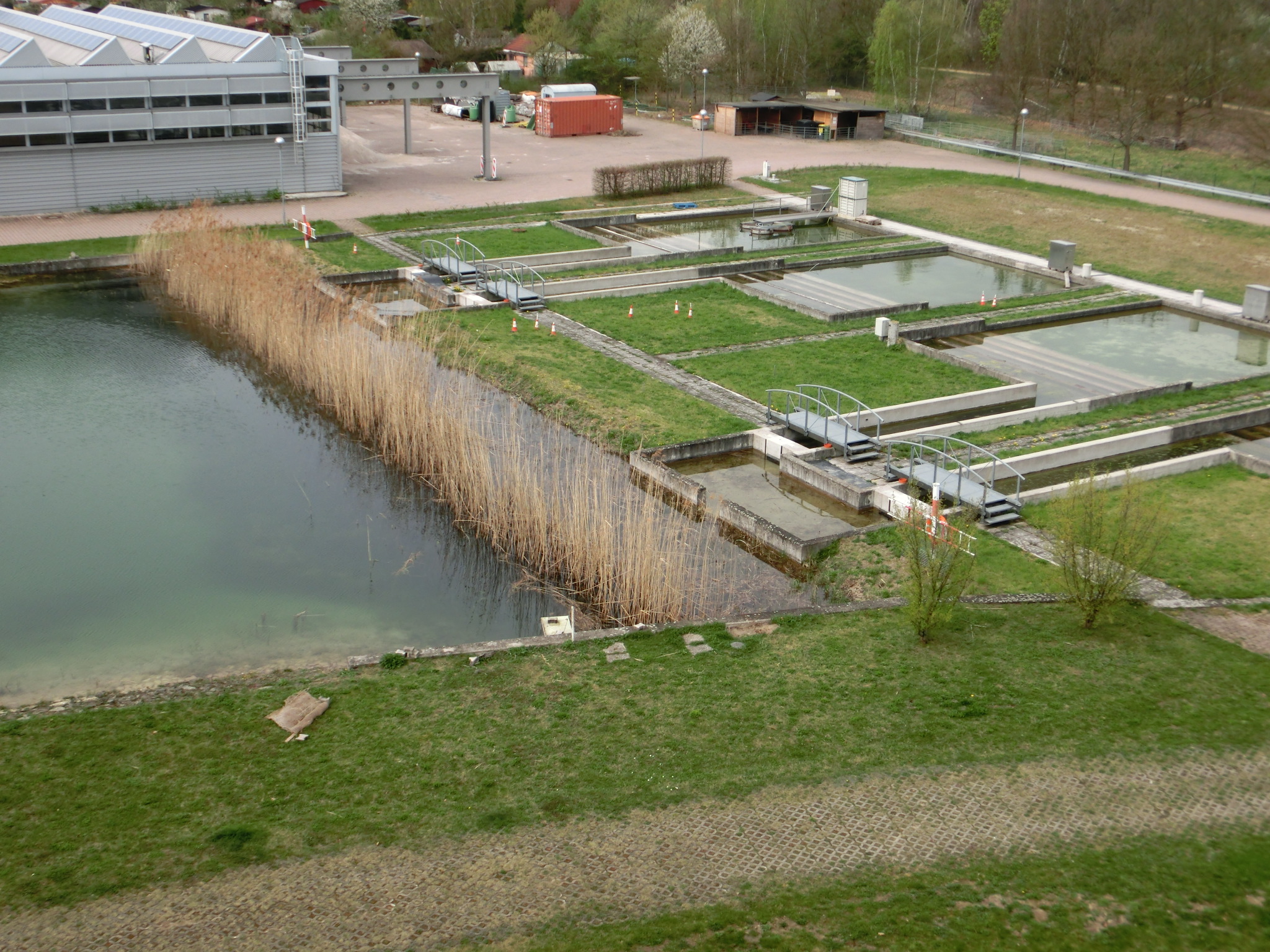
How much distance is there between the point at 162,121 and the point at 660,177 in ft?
48.1

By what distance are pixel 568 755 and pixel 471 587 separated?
4487 millimetres

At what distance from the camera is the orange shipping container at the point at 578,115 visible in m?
47.5

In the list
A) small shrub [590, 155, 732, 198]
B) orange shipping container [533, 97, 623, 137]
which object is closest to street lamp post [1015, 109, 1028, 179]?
small shrub [590, 155, 732, 198]

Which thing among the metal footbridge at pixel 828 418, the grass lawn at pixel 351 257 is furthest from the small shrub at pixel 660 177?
the metal footbridge at pixel 828 418

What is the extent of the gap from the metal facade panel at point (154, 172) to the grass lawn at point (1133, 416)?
76.9 feet

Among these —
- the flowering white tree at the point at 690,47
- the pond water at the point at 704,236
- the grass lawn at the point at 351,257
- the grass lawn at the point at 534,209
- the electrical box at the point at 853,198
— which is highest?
the flowering white tree at the point at 690,47

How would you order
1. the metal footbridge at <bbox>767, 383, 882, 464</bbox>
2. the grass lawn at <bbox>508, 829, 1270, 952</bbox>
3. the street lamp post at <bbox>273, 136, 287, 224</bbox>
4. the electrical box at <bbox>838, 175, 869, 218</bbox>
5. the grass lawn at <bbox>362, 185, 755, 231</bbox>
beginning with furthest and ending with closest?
1. the electrical box at <bbox>838, 175, 869, 218</bbox>
2. the grass lawn at <bbox>362, 185, 755, 231</bbox>
3. the street lamp post at <bbox>273, 136, 287, 224</bbox>
4. the metal footbridge at <bbox>767, 383, 882, 464</bbox>
5. the grass lawn at <bbox>508, 829, 1270, 952</bbox>

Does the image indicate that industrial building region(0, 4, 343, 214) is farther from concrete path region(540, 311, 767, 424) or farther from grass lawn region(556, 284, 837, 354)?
concrete path region(540, 311, 767, 424)

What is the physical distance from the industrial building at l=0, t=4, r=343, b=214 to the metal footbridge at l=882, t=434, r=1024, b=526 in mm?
22707

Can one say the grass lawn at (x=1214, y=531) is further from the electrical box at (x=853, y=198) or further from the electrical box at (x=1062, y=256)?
the electrical box at (x=853, y=198)

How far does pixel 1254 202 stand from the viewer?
35.2 metres

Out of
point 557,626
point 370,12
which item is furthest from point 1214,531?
point 370,12

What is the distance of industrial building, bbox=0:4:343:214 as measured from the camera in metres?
30.5

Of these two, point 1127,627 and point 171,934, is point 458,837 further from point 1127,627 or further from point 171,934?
point 1127,627
